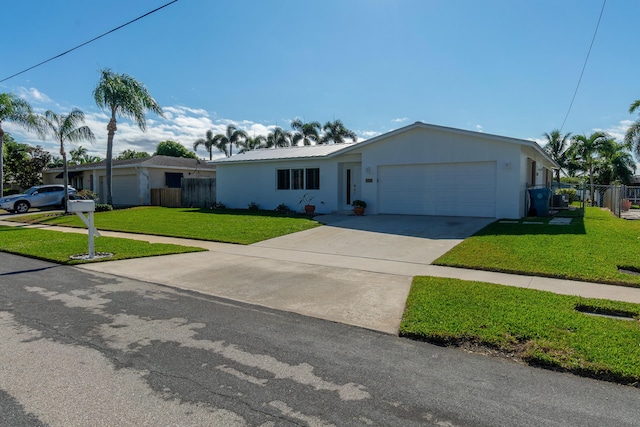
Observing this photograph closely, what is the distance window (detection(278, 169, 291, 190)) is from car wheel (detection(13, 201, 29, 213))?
1617 centimetres

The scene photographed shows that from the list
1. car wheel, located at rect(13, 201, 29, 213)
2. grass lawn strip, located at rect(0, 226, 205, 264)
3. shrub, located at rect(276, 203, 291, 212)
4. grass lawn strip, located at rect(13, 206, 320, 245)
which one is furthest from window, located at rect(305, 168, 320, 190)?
car wheel, located at rect(13, 201, 29, 213)

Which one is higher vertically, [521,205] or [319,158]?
[319,158]

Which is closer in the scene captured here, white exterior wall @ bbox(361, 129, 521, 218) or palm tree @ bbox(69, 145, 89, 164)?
white exterior wall @ bbox(361, 129, 521, 218)

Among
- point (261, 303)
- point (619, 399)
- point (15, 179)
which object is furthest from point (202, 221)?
point (15, 179)

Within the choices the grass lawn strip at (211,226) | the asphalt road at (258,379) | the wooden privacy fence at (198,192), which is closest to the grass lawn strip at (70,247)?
the grass lawn strip at (211,226)

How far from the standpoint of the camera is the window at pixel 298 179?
66.6 ft

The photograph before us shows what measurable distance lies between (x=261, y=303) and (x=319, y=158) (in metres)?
14.3

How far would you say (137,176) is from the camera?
28.7 metres

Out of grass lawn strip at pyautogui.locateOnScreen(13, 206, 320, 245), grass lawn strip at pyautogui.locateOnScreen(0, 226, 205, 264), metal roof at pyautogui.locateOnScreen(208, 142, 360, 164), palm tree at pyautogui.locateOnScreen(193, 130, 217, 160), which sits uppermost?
palm tree at pyautogui.locateOnScreen(193, 130, 217, 160)

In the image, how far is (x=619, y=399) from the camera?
3258 millimetres

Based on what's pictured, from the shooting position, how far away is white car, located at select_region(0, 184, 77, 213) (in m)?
24.7

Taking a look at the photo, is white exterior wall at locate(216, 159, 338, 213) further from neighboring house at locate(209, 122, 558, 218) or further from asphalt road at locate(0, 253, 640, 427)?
asphalt road at locate(0, 253, 640, 427)

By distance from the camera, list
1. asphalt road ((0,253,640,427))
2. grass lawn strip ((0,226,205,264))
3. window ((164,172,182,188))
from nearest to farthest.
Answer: asphalt road ((0,253,640,427)) < grass lawn strip ((0,226,205,264)) < window ((164,172,182,188))

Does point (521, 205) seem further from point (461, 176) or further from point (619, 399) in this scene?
point (619, 399)
